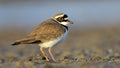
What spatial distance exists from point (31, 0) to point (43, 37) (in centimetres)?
1815

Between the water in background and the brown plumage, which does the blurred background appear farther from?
the brown plumage

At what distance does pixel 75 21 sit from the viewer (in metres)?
24.0

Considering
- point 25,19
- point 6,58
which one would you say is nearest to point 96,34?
point 25,19

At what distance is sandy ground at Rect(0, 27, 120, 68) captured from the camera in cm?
1273

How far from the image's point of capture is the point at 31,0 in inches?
1227

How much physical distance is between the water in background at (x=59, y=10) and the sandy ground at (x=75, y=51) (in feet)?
5.08

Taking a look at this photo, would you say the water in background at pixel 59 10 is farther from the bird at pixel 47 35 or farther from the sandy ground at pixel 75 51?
the bird at pixel 47 35

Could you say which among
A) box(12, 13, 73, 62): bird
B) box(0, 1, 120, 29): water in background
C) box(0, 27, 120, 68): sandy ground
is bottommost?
box(0, 1, 120, 29): water in background

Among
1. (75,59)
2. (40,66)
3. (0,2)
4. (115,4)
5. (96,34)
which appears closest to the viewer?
(40,66)

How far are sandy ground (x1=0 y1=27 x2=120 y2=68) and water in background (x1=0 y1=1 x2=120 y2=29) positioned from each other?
155 centimetres

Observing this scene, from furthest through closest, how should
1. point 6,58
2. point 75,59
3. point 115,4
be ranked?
point 115,4 → point 6,58 → point 75,59

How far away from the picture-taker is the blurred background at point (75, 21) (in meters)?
17.5

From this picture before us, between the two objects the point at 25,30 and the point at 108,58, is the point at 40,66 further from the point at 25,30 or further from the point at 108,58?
the point at 25,30

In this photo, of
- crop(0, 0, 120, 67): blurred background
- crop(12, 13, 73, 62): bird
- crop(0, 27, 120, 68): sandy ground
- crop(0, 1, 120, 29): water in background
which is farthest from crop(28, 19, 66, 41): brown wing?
crop(0, 1, 120, 29): water in background
